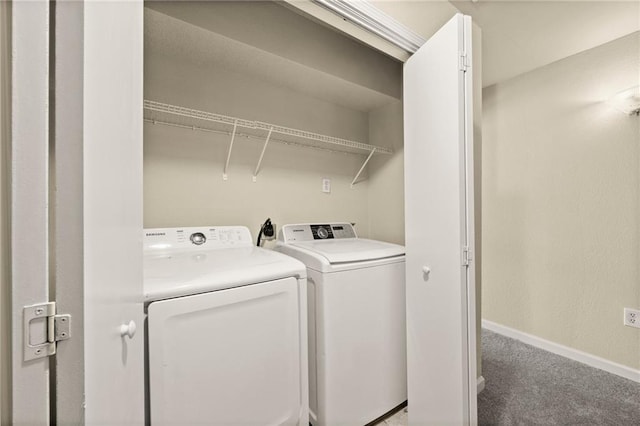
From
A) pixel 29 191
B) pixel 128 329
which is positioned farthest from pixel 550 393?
pixel 29 191

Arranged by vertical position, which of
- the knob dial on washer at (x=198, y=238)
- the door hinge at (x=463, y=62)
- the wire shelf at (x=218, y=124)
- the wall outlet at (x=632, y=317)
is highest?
the door hinge at (x=463, y=62)

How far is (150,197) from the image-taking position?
1593mm

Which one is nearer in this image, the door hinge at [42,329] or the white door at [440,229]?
the door hinge at [42,329]

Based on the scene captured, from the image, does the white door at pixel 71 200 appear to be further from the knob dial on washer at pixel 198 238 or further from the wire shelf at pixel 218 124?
the knob dial on washer at pixel 198 238

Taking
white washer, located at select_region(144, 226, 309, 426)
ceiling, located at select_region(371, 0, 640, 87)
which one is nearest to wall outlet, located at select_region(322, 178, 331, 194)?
white washer, located at select_region(144, 226, 309, 426)

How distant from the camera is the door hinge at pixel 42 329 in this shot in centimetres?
45

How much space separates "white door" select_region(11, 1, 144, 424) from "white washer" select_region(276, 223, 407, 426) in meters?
0.87

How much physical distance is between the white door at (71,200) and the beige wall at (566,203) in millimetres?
2874

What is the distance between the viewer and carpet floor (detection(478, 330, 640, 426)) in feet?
4.93

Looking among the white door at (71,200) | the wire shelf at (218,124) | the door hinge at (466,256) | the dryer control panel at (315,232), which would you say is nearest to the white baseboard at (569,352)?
the dryer control panel at (315,232)

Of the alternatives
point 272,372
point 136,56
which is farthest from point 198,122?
point 272,372

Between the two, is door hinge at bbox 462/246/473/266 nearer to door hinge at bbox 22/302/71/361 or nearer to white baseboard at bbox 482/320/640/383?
door hinge at bbox 22/302/71/361

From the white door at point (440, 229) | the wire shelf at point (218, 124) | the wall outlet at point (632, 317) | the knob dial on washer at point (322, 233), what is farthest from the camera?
the knob dial on washer at point (322, 233)

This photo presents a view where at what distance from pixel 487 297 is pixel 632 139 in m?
1.65
